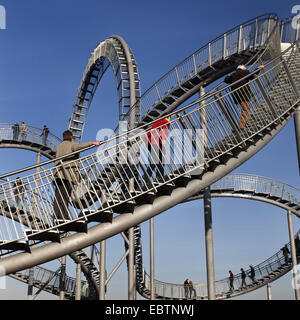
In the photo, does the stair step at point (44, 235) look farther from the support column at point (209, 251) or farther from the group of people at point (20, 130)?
the group of people at point (20, 130)

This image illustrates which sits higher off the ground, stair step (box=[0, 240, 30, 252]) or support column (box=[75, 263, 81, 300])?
support column (box=[75, 263, 81, 300])

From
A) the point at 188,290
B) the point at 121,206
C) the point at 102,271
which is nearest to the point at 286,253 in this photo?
the point at 188,290

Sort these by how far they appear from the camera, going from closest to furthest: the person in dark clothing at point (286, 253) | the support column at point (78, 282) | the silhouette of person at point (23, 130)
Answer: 1. the support column at point (78, 282)
2. the person in dark clothing at point (286, 253)
3. the silhouette of person at point (23, 130)

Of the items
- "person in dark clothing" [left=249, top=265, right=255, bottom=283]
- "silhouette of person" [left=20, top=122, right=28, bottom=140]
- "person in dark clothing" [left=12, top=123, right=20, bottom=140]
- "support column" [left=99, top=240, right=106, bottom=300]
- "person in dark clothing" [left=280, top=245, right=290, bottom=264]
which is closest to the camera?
"support column" [left=99, top=240, right=106, bottom=300]

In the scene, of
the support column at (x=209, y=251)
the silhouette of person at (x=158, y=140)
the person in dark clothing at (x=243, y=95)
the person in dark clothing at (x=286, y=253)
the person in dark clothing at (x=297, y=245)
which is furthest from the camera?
the person in dark clothing at (x=286, y=253)

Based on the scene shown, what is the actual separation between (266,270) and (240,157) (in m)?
15.4

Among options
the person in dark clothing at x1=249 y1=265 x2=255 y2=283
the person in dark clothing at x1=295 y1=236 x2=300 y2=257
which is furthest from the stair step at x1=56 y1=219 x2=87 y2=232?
the person in dark clothing at x1=249 y1=265 x2=255 y2=283

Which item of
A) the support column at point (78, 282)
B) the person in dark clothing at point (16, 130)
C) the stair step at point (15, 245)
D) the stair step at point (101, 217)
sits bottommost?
the stair step at point (15, 245)

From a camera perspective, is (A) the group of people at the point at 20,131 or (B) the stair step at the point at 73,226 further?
(A) the group of people at the point at 20,131

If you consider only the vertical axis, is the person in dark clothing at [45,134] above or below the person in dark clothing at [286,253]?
above

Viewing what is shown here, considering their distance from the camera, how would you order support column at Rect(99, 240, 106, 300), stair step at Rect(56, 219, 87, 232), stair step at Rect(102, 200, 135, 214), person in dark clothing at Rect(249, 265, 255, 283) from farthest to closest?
person in dark clothing at Rect(249, 265, 255, 283) < support column at Rect(99, 240, 106, 300) < stair step at Rect(102, 200, 135, 214) < stair step at Rect(56, 219, 87, 232)

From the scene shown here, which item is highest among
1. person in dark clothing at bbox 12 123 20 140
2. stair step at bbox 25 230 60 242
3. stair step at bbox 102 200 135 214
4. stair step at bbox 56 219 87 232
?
person in dark clothing at bbox 12 123 20 140

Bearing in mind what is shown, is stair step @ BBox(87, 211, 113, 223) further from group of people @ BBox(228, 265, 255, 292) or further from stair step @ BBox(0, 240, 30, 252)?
group of people @ BBox(228, 265, 255, 292)

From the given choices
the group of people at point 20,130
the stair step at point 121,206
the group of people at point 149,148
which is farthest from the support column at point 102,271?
the group of people at point 20,130
